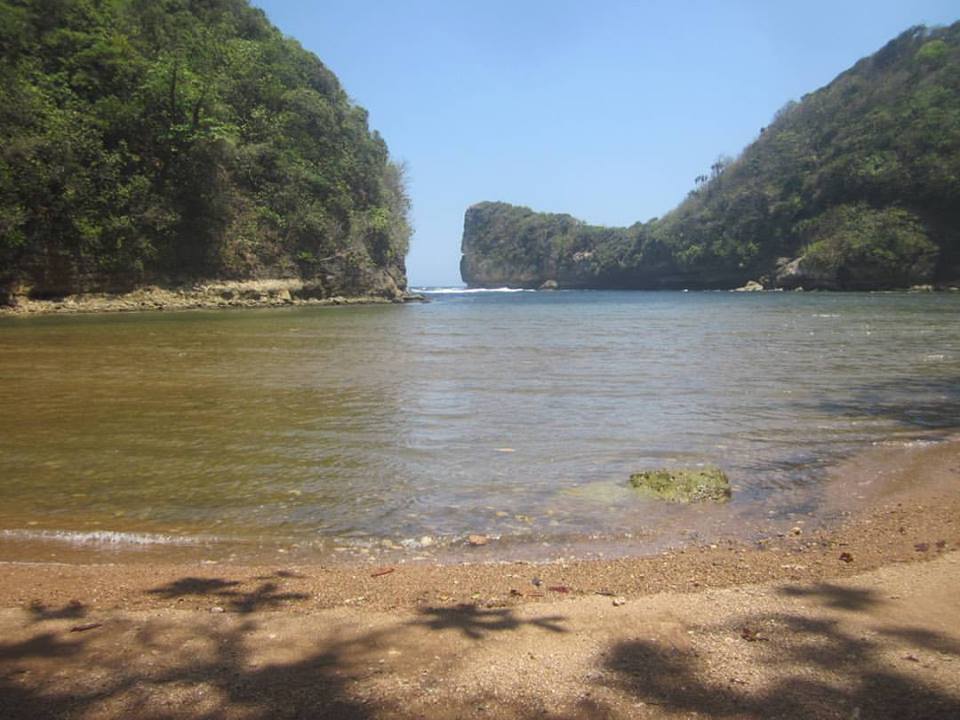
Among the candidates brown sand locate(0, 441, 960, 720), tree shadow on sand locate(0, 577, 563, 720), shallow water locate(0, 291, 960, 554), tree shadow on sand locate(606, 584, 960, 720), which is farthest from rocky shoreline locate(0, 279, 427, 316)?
tree shadow on sand locate(606, 584, 960, 720)

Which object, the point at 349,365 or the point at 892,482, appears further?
the point at 349,365

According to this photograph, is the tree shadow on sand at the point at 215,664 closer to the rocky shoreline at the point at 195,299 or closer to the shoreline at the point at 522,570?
the shoreline at the point at 522,570

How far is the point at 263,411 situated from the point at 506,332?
52.8ft

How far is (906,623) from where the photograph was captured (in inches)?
117

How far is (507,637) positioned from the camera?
291 centimetres

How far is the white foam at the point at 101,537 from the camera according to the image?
14.5ft

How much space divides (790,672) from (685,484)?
2928 millimetres

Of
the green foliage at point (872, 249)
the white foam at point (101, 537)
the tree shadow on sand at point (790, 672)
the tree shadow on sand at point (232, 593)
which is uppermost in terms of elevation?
the green foliage at point (872, 249)

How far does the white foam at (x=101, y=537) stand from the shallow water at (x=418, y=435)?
0.07 ft

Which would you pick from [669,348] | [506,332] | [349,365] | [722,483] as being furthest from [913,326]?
[722,483]

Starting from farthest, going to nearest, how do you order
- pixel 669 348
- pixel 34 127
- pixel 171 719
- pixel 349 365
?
1. pixel 34 127
2. pixel 669 348
3. pixel 349 365
4. pixel 171 719

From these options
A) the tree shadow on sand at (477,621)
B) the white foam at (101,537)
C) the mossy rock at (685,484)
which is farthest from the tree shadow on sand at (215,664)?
the mossy rock at (685,484)

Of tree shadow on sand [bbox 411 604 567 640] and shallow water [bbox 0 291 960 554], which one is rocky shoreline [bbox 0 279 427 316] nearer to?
shallow water [bbox 0 291 960 554]

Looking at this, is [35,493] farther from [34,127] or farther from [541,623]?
[34,127]
